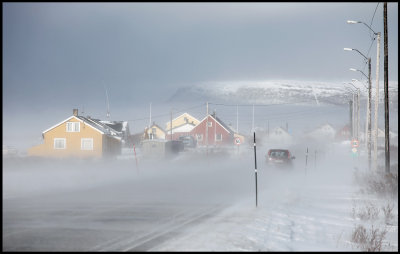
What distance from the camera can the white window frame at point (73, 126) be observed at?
53.6m

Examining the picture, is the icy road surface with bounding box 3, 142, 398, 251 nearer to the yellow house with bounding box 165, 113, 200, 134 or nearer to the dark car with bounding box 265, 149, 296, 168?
the dark car with bounding box 265, 149, 296, 168

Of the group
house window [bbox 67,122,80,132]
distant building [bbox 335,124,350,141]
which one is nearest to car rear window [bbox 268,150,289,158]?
house window [bbox 67,122,80,132]

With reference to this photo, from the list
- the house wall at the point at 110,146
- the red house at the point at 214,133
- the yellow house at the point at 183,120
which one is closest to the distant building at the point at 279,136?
the yellow house at the point at 183,120

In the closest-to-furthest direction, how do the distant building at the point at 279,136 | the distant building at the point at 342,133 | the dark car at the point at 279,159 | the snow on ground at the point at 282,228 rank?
1. the snow on ground at the point at 282,228
2. the dark car at the point at 279,159
3. the distant building at the point at 342,133
4. the distant building at the point at 279,136

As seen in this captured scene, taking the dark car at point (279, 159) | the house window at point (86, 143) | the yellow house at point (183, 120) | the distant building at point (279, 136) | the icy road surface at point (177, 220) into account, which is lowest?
the icy road surface at point (177, 220)

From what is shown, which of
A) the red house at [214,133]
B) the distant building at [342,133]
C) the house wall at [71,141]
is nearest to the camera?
the house wall at [71,141]

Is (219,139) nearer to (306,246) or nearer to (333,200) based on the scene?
(333,200)

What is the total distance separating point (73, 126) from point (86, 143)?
108 inches

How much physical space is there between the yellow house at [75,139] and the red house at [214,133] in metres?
39.6

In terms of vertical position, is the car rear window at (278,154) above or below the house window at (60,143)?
below

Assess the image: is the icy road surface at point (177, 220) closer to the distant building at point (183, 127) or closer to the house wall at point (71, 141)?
the house wall at point (71, 141)

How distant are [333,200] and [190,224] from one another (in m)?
8.52

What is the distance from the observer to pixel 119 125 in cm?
7500

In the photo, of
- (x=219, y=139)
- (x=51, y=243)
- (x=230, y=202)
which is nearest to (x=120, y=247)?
(x=51, y=243)
